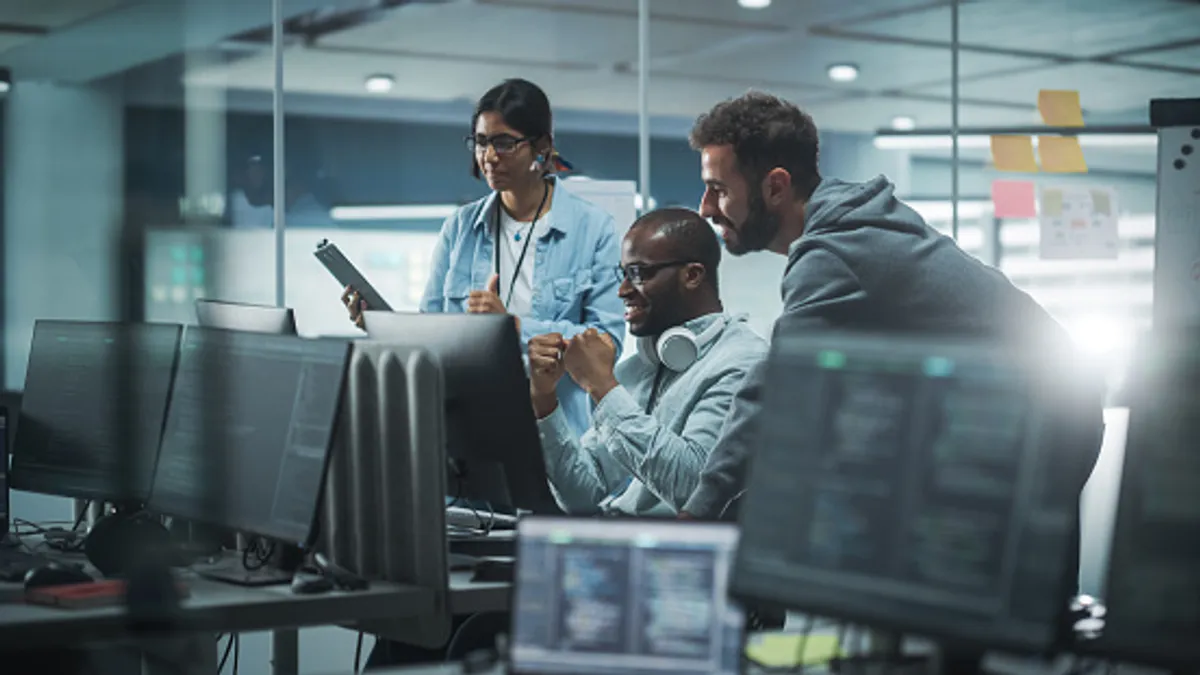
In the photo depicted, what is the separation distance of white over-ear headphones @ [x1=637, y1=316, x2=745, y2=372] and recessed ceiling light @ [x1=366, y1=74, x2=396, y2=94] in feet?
8.14

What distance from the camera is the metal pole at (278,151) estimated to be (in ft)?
13.1

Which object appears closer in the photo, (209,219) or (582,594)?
(582,594)

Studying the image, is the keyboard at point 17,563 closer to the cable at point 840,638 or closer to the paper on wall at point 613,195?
the cable at point 840,638

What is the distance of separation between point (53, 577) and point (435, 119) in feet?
9.42

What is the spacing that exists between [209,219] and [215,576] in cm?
241

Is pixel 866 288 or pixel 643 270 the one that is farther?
pixel 643 270

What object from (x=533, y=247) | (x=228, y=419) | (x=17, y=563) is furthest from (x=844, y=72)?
(x=17, y=563)

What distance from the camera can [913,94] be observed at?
5.15 metres

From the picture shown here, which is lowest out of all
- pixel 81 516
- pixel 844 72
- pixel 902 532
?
pixel 81 516

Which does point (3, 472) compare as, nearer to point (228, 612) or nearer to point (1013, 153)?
point (228, 612)

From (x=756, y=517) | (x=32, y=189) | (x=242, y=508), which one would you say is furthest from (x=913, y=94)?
(x=756, y=517)

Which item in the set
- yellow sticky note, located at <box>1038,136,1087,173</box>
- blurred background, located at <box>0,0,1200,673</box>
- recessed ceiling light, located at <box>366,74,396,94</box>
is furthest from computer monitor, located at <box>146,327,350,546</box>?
yellow sticky note, located at <box>1038,136,1087,173</box>

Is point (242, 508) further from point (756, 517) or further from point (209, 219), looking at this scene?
point (209, 219)

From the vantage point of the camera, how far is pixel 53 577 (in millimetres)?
1956
